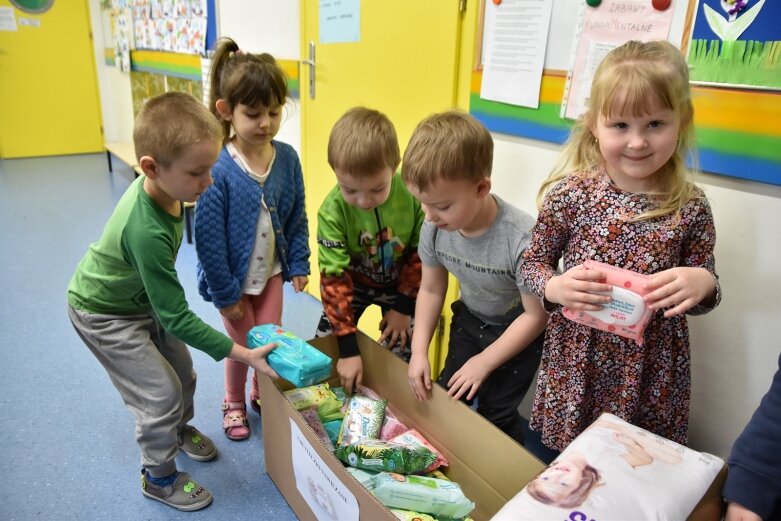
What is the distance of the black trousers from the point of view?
1.28m

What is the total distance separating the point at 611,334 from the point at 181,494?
109 cm

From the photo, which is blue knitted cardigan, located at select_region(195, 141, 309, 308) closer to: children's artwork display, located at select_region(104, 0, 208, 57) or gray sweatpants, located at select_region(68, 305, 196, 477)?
gray sweatpants, located at select_region(68, 305, 196, 477)

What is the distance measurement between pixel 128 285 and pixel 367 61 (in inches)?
44.2

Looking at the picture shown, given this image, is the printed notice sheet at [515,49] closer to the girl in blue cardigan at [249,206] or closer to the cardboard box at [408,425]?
the girl in blue cardigan at [249,206]

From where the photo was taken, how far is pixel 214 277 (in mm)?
1413

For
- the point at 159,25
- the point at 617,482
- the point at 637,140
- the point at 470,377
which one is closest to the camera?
the point at 617,482

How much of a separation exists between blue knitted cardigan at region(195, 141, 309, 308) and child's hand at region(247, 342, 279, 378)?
257mm

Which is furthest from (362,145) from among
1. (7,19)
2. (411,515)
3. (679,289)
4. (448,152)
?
(7,19)

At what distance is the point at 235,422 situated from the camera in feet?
5.34

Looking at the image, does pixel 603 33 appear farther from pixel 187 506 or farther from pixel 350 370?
pixel 187 506

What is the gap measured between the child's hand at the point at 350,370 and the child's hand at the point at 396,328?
0.36ft

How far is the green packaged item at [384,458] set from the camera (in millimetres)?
1200

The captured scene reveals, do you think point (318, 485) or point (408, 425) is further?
point (408, 425)

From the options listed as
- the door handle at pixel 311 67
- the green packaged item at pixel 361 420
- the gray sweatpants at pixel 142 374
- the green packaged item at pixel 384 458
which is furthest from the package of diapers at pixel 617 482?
the door handle at pixel 311 67
